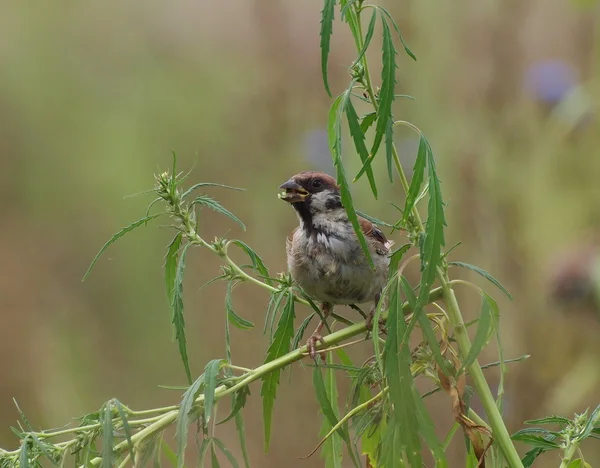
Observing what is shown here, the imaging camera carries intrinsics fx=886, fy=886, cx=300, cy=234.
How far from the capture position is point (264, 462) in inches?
181

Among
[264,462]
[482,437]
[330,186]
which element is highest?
[330,186]

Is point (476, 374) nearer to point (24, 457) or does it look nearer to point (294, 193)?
point (24, 457)

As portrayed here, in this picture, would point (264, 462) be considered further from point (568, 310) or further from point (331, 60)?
point (331, 60)

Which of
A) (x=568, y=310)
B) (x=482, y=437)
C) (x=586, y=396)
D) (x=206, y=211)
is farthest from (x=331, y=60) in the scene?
(x=482, y=437)

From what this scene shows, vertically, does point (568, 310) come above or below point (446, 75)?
A: below

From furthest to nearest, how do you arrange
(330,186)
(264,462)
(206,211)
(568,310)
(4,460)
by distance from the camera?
1. (206,211)
2. (264,462)
3. (568,310)
4. (330,186)
5. (4,460)

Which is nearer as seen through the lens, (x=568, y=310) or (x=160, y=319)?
(x=568, y=310)

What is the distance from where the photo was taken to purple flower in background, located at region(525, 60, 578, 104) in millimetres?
4223

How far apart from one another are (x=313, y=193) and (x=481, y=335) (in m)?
1.40

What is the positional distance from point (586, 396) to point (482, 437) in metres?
2.76

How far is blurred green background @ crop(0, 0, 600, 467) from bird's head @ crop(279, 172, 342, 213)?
35 cm

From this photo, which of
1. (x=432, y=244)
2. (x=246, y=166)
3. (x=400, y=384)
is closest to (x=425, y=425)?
(x=400, y=384)

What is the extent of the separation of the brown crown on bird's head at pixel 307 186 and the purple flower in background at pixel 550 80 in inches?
73.1

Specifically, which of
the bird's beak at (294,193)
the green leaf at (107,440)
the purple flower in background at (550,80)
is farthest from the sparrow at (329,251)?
the purple flower in background at (550,80)
